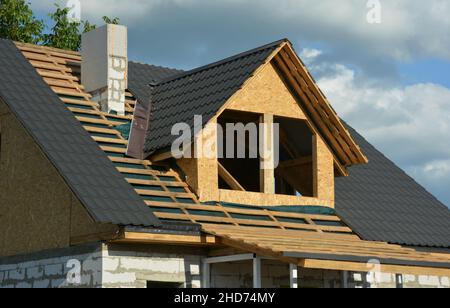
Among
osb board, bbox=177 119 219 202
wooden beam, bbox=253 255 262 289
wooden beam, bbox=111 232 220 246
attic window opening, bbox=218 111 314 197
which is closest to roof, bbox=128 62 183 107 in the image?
attic window opening, bbox=218 111 314 197

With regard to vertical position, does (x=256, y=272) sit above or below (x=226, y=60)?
below

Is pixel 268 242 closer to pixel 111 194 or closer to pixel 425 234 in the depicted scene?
pixel 111 194

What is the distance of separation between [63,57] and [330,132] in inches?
256

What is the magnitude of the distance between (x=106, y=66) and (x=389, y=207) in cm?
737

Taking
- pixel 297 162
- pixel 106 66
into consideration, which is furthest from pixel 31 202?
pixel 297 162

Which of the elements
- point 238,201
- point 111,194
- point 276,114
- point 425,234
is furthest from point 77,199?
point 425,234

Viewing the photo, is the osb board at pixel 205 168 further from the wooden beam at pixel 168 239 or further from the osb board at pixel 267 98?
the wooden beam at pixel 168 239

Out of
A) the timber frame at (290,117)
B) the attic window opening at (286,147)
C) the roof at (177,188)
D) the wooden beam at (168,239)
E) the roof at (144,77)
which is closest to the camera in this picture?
the wooden beam at (168,239)

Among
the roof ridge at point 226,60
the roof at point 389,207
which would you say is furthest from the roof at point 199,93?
the roof at point 389,207

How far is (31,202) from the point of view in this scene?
761 inches

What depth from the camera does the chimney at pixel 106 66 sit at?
2189 centimetres

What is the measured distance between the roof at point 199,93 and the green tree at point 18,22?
14.5 meters

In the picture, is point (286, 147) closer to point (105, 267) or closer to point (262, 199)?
point (262, 199)

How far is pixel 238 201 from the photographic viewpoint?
66.7 ft
